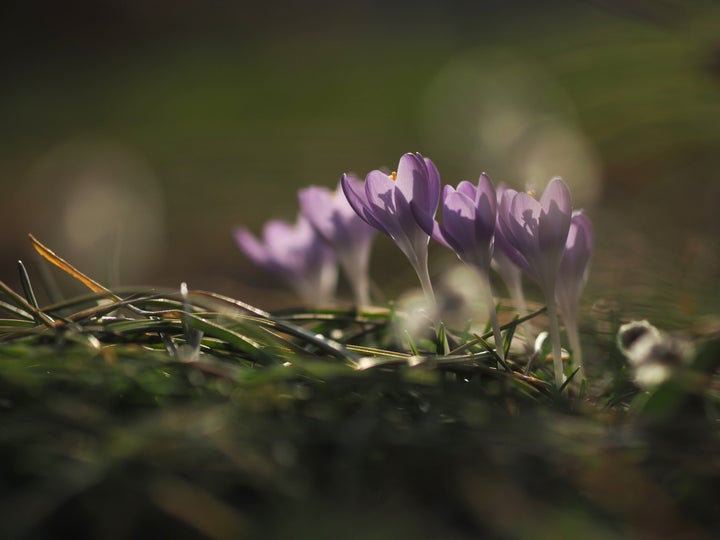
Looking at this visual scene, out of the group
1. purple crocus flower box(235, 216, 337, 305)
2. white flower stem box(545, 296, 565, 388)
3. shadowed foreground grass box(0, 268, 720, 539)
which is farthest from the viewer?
purple crocus flower box(235, 216, 337, 305)

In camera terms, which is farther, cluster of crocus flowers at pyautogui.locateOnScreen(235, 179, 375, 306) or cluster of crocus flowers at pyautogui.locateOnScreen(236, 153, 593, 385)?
cluster of crocus flowers at pyautogui.locateOnScreen(235, 179, 375, 306)

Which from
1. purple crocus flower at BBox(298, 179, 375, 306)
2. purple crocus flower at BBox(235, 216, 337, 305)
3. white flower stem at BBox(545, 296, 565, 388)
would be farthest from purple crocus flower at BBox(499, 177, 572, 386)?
purple crocus flower at BBox(235, 216, 337, 305)

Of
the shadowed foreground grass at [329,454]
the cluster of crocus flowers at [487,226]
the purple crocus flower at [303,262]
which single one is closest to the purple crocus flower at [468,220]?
the cluster of crocus flowers at [487,226]

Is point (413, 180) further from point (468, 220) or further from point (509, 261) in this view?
point (509, 261)

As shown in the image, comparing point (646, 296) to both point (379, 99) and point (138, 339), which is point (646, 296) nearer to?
point (138, 339)

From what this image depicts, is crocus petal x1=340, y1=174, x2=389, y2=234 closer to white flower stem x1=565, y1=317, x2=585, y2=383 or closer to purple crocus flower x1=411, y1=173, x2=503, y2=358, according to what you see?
purple crocus flower x1=411, y1=173, x2=503, y2=358

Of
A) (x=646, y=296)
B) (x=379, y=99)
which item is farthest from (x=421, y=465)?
(x=379, y=99)
